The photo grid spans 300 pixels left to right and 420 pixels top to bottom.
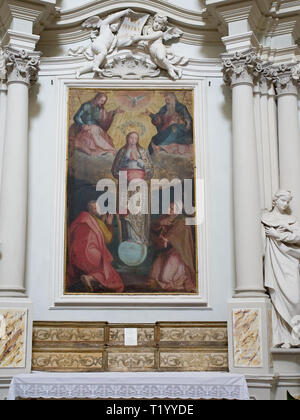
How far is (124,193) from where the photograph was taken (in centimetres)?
839

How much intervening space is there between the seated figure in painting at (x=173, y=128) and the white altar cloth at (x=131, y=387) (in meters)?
3.07

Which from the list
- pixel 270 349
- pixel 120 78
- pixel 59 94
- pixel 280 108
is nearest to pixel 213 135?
pixel 280 108

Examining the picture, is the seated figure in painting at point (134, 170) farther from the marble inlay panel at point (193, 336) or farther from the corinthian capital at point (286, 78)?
the corinthian capital at point (286, 78)

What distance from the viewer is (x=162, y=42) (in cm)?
884

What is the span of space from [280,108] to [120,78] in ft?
7.14

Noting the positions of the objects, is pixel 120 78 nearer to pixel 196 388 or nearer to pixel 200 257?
A: pixel 200 257

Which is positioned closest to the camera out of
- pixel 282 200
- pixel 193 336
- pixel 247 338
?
pixel 247 338

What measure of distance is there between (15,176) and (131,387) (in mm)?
2953

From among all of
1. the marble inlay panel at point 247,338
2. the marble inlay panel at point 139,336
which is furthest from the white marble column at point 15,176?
A: the marble inlay panel at point 247,338

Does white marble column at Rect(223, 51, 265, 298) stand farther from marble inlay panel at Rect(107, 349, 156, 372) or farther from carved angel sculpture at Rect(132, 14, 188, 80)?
marble inlay panel at Rect(107, 349, 156, 372)

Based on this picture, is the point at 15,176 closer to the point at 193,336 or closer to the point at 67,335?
the point at 67,335

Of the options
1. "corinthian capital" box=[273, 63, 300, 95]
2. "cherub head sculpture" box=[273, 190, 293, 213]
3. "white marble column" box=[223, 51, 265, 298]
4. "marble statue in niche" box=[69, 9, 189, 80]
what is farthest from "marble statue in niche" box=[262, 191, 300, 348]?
"marble statue in niche" box=[69, 9, 189, 80]

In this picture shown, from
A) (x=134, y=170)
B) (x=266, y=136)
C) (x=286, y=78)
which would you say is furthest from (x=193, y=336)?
(x=286, y=78)

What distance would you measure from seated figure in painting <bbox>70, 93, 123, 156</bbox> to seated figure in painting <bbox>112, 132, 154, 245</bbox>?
0.61 feet
